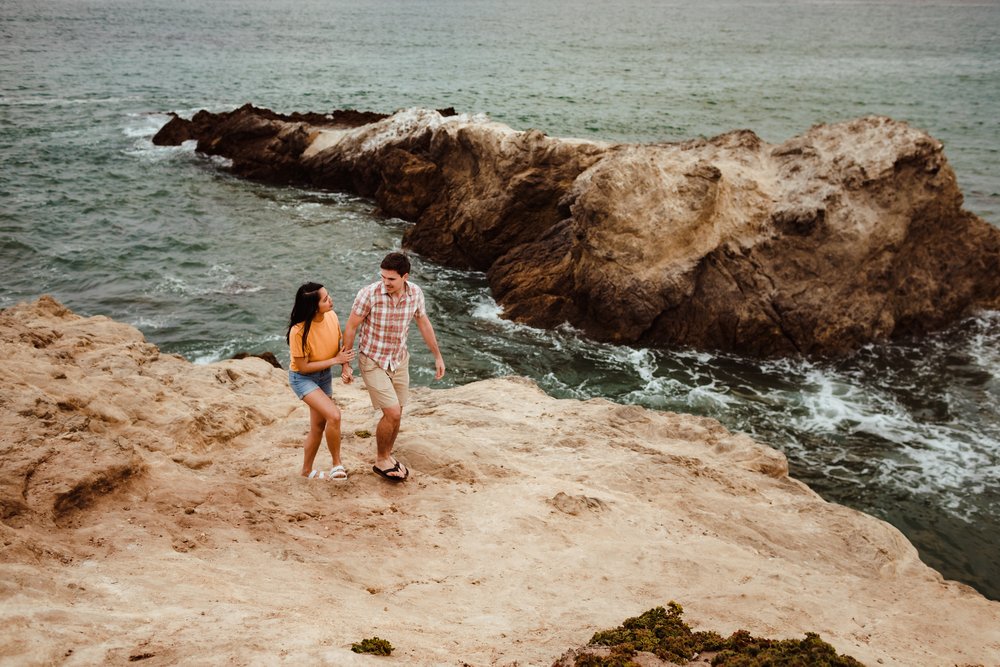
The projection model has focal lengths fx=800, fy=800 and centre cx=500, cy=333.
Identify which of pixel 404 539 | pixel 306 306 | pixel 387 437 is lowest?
pixel 404 539

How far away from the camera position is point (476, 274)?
21.4 m

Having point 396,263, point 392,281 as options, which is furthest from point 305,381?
point 396,263

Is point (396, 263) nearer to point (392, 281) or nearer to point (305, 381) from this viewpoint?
point (392, 281)

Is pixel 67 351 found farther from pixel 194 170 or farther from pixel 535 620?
pixel 194 170

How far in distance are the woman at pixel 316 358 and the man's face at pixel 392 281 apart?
0.58 meters

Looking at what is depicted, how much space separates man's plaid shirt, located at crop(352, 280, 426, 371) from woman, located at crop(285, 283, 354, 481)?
0.86 ft

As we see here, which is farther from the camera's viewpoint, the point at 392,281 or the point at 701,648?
the point at 392,281

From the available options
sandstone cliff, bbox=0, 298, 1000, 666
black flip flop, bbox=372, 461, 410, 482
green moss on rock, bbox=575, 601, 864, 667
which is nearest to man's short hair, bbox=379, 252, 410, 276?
black flip flop, bbox=372, 461, 410, 482

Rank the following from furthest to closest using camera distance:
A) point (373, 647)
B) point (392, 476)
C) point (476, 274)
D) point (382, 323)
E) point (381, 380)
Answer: point (476, 274)
point (392, 476)
point (381, 380)
point (382, 323)
point (373, 647)

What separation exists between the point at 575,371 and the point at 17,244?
53.3 feet

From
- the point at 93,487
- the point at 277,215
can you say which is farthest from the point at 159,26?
the point at 93,487

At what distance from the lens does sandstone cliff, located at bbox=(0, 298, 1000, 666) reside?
17.1ft

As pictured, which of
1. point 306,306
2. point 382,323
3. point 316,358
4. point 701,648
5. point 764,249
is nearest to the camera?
point 701,648

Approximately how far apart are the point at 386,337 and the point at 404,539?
6.50ft
